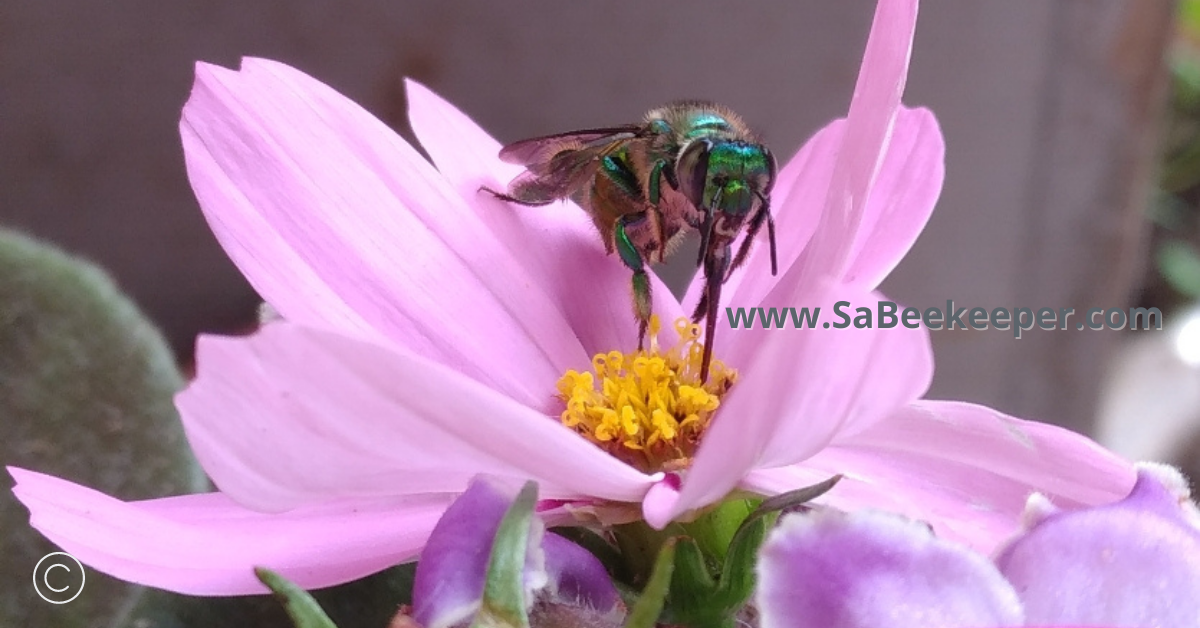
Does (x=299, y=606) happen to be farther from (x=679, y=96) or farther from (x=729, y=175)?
(x=679, y=96)

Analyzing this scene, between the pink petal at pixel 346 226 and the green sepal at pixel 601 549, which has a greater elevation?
the pink petal at pixel 346 226

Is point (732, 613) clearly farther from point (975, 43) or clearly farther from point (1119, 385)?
point (1119, 385)

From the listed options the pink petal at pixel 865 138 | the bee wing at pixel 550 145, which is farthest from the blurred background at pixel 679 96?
the pink petal at pixel 865 138

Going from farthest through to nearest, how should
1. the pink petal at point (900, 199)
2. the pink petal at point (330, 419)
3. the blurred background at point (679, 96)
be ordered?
1. the blurred background at point (679, 96)
2. the pink petal at point (900, 199)
3. the pink petal at point (330, 419)

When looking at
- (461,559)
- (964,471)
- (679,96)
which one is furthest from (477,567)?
(679,96)

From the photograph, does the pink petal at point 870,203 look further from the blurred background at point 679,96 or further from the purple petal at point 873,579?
the blurred background at point 679,96
